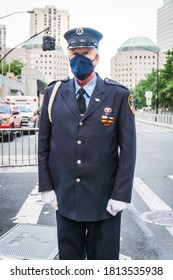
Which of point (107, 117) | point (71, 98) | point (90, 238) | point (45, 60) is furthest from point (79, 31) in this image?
point (45, 60)

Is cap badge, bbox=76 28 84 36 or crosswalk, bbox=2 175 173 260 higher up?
cap badge, bbox=76 28 84 36

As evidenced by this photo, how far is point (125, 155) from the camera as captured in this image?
284cm

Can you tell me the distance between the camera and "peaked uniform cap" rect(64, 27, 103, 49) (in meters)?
2.88

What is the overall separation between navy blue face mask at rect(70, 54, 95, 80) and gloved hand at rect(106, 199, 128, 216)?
0.90 m

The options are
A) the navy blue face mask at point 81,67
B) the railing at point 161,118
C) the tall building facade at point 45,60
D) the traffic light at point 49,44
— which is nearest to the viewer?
the navy blue face mask at point 81,67

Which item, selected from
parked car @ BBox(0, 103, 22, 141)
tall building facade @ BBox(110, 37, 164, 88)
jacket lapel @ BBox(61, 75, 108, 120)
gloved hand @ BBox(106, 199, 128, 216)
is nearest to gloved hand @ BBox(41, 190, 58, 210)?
gloved hand @ BBox(106, 199, 128, 216)

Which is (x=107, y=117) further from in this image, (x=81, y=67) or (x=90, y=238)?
(x=90, y=238)

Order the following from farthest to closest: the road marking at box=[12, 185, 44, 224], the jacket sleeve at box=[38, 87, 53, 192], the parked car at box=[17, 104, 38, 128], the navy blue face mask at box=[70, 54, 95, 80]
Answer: the parked car at box=[17, 104, 38, 128], the road marking at box=[12, 185, 44, 224], the jacket sleeve at box=[38, 87, 53, 192], the navy blue face mask at box=[70, 54, 95, 80]

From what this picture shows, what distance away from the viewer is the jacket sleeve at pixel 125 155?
9.30 ft

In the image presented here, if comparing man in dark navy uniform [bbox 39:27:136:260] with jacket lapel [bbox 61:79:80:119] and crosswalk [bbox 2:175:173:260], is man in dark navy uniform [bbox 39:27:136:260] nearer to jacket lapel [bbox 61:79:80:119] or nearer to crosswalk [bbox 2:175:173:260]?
jacket lapel [bbox 61:79:80:119]

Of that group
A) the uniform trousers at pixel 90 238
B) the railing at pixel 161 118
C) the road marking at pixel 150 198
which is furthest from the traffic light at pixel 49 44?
the uniform trousers at pixel 90 238

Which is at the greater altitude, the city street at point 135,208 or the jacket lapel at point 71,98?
the jacket lapel at point 71,98

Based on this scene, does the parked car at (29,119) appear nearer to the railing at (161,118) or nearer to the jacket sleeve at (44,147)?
the railing at (161,118)

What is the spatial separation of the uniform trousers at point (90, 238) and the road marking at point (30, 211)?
308 centimetres
